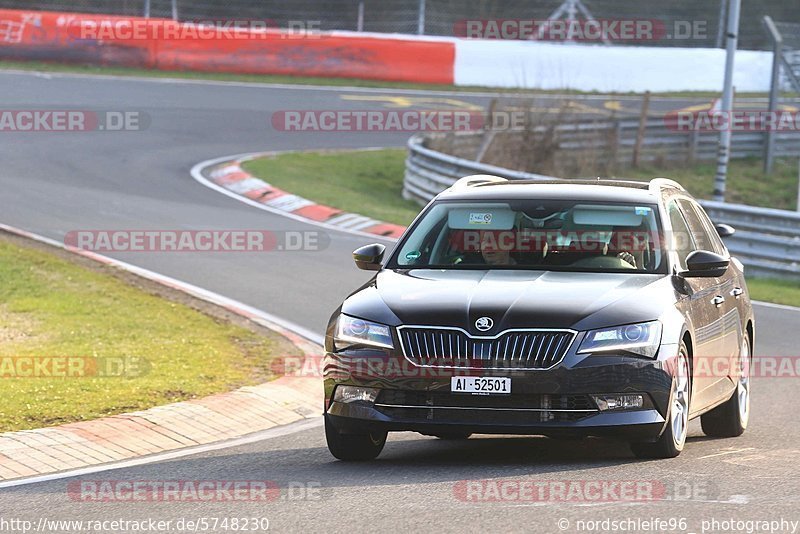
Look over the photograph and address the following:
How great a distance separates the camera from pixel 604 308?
7.82m

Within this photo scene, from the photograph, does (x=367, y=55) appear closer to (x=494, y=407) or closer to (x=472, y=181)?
(x=472, y=181)

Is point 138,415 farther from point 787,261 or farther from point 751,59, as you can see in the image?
point 751,59

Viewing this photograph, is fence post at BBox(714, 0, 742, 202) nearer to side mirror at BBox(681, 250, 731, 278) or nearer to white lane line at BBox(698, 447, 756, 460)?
white lane line at BBox(698, 447, 756, 460)

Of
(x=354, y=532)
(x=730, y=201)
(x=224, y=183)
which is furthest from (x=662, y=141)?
(x=354, y=532)

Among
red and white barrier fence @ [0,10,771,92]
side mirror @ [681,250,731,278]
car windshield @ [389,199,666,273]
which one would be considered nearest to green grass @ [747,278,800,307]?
car windshield @ [389,199,666,273]

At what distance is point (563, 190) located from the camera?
9.20 metres

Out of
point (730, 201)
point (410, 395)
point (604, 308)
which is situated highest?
point (604, 308)

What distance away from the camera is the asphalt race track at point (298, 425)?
6.68 metres

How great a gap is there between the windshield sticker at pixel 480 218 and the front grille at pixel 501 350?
4.84 ft

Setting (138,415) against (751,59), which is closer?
(138,415)

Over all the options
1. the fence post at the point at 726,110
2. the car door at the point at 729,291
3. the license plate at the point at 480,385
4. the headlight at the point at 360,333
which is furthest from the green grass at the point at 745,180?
the license plate at the point at 480,385

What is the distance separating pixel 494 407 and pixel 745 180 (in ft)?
80.1

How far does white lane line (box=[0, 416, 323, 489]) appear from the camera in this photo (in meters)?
7.73

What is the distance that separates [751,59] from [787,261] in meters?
23.9
